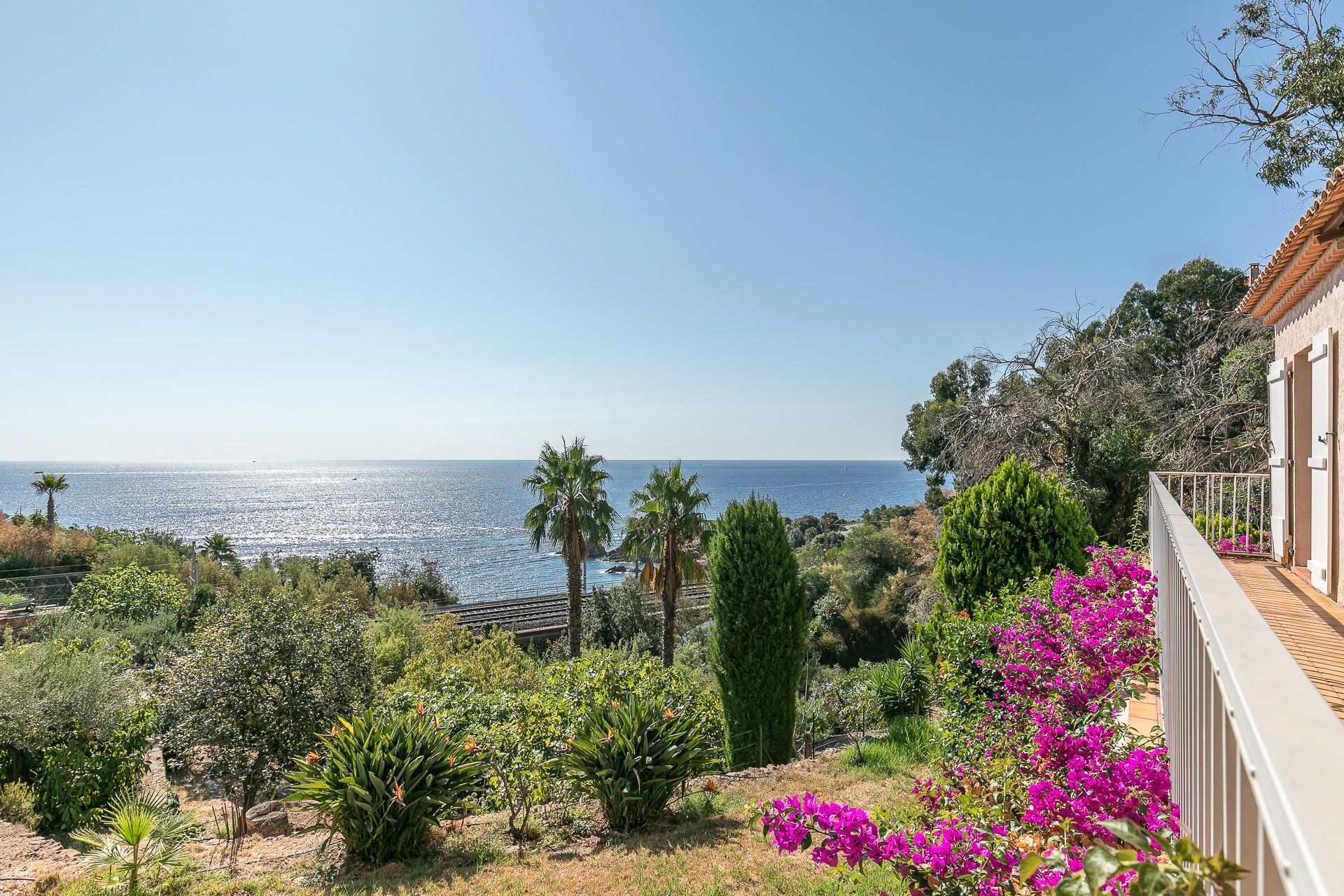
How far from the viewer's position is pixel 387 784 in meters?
6.07

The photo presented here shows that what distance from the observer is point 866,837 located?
2.79 metres

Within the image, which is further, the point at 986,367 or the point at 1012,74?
the point at 986,367

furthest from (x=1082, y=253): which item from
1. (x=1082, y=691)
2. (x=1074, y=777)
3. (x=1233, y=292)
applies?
(x=1074, y=777)

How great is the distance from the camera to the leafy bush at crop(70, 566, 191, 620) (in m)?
15.5

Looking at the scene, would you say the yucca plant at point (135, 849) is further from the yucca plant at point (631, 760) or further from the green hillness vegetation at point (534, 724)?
the yucca plant at point (631, 760)

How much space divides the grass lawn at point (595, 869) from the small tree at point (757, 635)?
10.7ft

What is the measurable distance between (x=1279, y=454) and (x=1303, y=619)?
289cm

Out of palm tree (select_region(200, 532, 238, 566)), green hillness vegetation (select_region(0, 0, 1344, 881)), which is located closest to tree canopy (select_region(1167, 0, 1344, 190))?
green hillness vegetation (select_region(0, 0, 1344, 881))

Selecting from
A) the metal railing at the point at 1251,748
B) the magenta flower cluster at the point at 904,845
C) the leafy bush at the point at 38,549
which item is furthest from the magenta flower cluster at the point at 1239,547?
the leafy bush at the point at 38,549

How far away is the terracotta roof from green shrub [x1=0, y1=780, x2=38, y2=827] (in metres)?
13.8

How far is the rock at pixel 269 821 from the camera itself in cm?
759

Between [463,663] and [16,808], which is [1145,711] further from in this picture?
[16,808]

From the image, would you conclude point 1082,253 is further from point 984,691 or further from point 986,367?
point 984,691

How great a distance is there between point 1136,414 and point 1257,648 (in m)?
13.6
